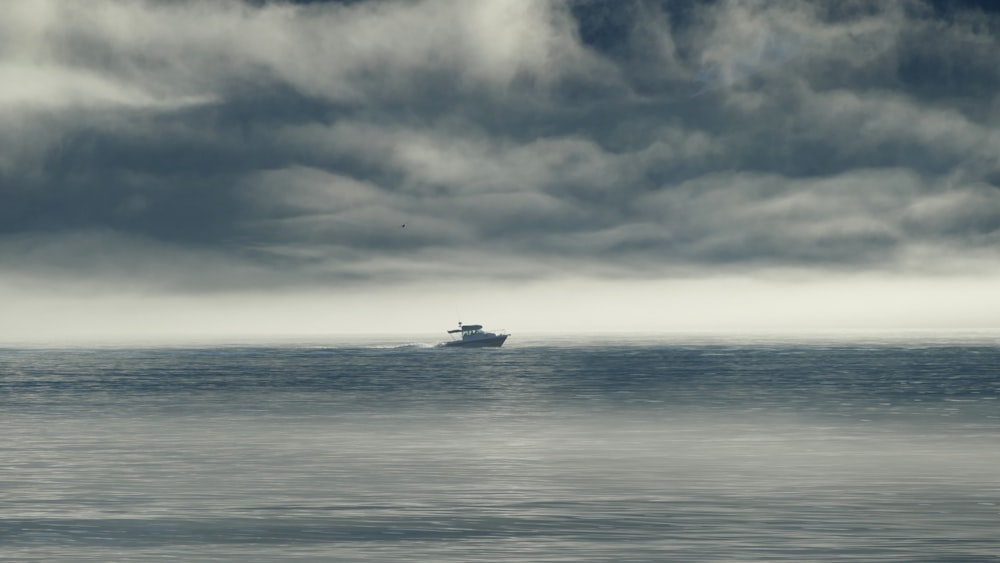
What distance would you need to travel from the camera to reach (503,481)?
47906 millimetres

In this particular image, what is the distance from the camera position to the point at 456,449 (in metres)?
62.5

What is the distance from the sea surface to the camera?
3338 centimetres

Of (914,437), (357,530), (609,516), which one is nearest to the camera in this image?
(357,530)

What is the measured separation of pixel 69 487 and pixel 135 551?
1518cm

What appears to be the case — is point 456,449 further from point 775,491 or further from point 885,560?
point 885,560

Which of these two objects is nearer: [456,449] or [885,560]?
[885,560]

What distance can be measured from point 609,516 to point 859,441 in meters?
31.9

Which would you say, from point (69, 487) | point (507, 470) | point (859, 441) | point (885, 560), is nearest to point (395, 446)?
point (507, 470)

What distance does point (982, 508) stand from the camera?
39.2 metres

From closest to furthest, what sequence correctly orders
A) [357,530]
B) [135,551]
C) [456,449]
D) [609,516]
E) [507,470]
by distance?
[135,551] < [357,530] < [609,516] < [507,470] < [456,449]

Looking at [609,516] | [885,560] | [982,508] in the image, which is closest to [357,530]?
[609,516]

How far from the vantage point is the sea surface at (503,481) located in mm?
33375

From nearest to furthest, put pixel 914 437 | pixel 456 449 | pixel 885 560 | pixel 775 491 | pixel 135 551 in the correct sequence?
pixel 885 560 → pixel 135 551 → pixel 775 491 → pixel 456 449 → pixel 914 437

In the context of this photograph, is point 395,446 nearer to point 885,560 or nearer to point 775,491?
point 775,491
